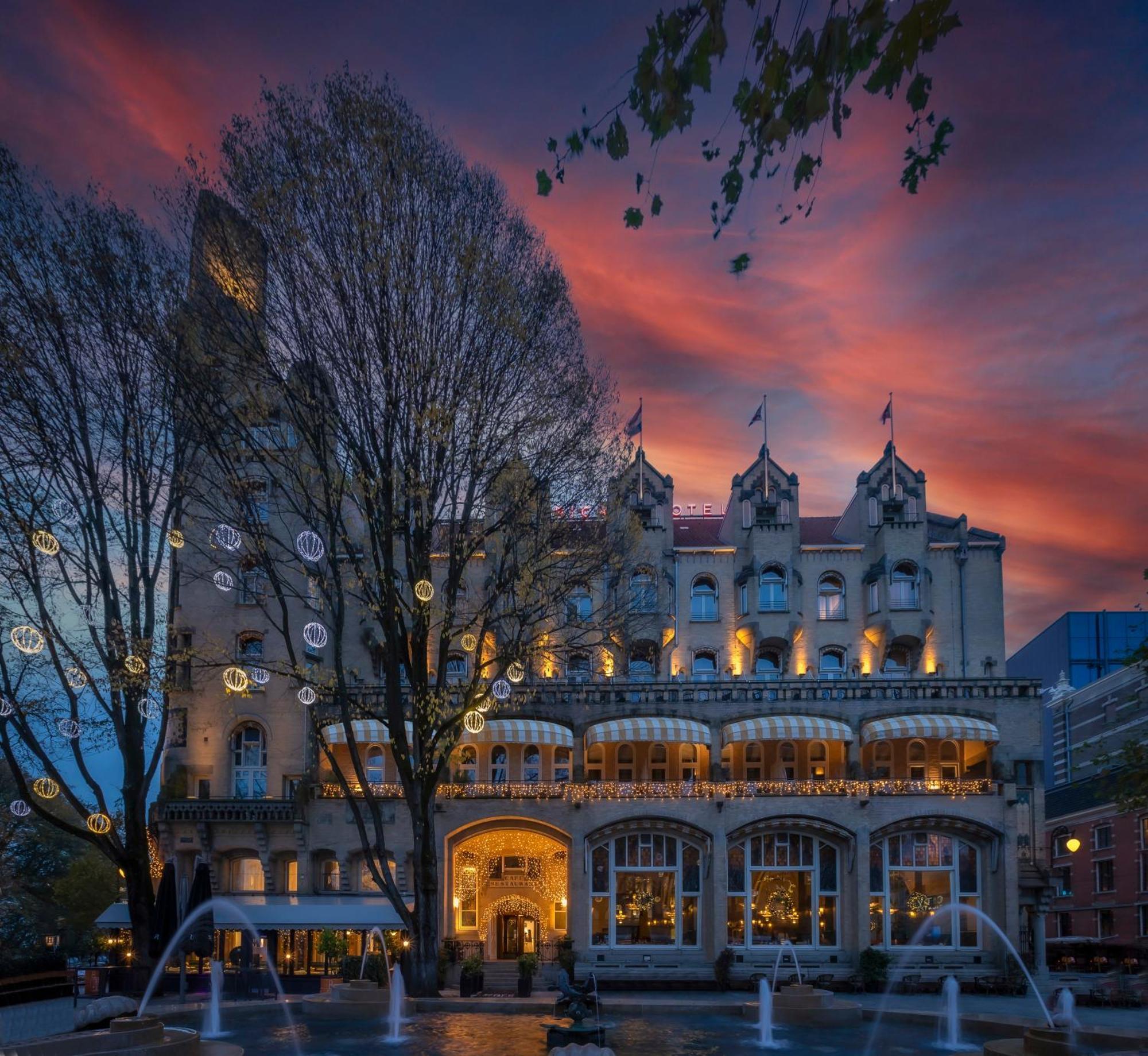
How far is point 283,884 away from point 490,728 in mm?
10388

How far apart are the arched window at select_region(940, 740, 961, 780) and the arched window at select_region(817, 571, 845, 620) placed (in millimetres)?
7627

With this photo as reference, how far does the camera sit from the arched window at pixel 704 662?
55.5m

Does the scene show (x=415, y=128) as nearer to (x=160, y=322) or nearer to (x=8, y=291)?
(x=160, y=322)

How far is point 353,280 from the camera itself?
2600cm

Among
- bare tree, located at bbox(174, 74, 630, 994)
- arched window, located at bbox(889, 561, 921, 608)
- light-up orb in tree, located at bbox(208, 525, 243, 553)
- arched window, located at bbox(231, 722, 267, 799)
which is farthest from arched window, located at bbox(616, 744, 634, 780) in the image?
light-up orb in tree, located at bbox(208, 525, 243, 553)

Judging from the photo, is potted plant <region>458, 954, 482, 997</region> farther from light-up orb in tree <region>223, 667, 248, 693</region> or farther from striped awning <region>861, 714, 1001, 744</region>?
striped awning <region>861, 714, 1001, 744</region>

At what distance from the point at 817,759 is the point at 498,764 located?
44.6 ft

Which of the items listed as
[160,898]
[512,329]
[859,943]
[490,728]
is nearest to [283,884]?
[490,728]

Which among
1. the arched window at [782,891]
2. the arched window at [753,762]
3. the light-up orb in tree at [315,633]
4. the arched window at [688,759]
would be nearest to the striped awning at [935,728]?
the arched window at [782,891]

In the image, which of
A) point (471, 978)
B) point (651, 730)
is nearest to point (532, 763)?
point (651, 730)

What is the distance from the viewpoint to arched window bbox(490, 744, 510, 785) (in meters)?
51.0

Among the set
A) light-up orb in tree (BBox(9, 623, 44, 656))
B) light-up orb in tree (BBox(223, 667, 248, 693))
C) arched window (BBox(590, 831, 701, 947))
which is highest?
light-up orb in tree (BBox(9, 623, 44, 656))

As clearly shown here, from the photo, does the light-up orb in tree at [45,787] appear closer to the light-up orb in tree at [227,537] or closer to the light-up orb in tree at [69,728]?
the light-up orb in tree at [69,728]

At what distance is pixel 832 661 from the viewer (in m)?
55.3
